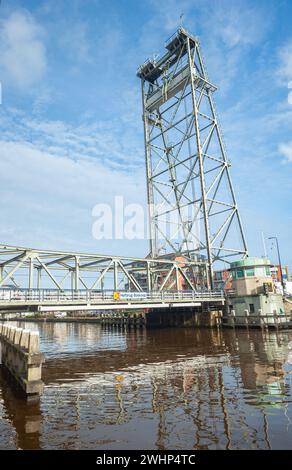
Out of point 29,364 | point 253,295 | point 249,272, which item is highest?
point 249,272

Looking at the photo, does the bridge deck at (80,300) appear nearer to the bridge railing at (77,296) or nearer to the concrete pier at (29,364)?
the bridge railing at (77,296)

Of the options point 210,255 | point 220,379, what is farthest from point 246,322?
point 220,379

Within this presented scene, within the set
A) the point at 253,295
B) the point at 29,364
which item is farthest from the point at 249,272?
the point at 29,364

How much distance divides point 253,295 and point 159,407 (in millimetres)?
29612

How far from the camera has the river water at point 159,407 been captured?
24.6ft

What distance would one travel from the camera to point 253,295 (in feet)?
122

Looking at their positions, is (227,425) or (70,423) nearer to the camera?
(227,425)

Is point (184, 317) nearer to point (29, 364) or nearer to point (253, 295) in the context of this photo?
point (253, 295)

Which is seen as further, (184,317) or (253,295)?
(184,317)

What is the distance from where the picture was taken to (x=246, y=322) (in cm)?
3631

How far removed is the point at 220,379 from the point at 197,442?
683cm

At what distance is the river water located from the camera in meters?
7.49

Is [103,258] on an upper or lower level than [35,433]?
upper
